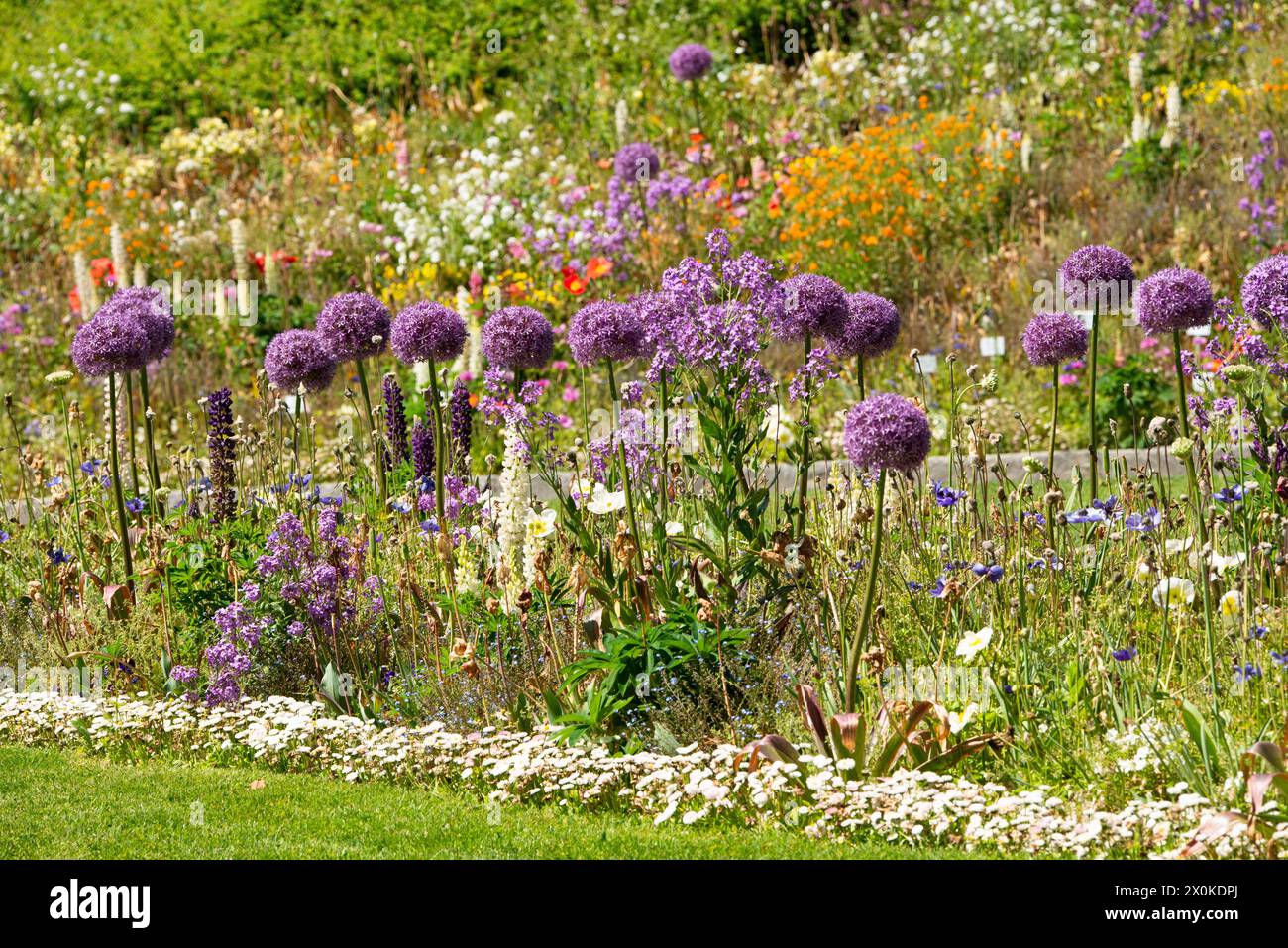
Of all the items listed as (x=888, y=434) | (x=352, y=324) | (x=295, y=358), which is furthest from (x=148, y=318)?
(x=888, y=434)

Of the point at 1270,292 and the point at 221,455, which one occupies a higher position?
the point at 1270,292

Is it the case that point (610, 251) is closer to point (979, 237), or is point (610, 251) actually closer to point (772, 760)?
point (979, 237)

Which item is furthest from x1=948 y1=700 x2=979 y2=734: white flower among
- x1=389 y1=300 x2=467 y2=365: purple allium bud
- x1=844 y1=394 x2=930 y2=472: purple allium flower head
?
x1=389 y1=300 x2=467 y2=365: purple allium bud

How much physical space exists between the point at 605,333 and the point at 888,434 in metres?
1.53

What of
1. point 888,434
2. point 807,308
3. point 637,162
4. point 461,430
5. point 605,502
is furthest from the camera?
point 637,162

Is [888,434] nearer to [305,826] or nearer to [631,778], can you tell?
[631,778]

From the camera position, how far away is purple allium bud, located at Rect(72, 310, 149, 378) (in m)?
5.62

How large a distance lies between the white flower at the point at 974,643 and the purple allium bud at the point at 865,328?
1255mm

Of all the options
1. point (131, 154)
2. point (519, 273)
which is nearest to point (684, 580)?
point (519, 273)

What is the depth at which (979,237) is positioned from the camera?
10.9 meters

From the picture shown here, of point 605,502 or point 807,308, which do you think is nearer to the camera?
point 807,308

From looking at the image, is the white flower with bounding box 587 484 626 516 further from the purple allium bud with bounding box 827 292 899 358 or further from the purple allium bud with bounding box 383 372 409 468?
the purple allium bud with bounding box 383 372 409 468

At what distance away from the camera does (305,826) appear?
436 centimetres

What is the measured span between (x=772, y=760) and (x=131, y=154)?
44.5 ft
